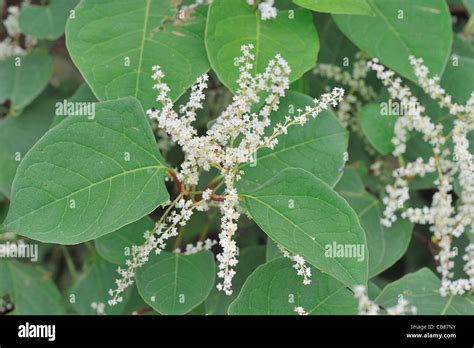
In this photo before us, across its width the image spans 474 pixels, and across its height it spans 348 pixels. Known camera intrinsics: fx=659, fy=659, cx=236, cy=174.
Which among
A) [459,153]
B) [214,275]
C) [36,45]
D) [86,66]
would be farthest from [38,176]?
[459,153]

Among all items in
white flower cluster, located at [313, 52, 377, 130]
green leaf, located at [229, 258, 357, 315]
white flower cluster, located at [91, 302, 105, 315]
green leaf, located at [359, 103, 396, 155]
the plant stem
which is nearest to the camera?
green leaf, located at [229, 258, 357, 315]

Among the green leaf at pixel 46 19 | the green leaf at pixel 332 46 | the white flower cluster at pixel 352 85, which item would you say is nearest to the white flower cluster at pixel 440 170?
the white flower cluster at pixel 352 85

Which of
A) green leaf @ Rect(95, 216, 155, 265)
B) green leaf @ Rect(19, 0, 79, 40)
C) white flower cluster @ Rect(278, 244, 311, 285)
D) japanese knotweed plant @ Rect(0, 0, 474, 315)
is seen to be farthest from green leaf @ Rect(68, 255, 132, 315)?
green leaf @ Rect(19, 0, 79, 40)

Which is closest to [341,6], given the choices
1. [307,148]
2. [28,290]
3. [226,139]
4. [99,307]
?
[307,148]

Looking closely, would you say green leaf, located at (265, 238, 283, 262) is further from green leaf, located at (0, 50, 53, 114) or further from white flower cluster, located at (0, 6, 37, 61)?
white flower cluster, located at (0, 6, 37, 61)

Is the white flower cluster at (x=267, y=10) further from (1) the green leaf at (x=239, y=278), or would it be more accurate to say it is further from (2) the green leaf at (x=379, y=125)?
(1) the green leaf at (x=239, y=278)
